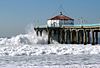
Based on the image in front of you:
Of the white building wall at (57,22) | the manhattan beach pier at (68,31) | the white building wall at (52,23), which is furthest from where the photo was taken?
the white building wall at (57,22)

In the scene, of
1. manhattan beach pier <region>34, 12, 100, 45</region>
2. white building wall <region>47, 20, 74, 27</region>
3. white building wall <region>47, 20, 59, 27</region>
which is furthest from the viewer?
white building wall <region>47, 20, 74, 27</region>

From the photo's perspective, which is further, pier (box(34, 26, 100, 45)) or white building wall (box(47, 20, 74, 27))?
white building wall (box(47, 20, 74, 27))

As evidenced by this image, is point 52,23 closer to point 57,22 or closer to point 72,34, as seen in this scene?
point 57,22

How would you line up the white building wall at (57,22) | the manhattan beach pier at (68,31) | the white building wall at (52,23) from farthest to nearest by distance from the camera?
the white building wall at (57,22), the white building wall at (52,23), the manhattan beach pier at (68,31)

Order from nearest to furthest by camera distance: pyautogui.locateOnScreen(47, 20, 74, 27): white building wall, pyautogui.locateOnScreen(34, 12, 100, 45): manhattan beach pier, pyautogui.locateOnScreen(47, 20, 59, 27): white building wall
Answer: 1. pyautogui.locateOnScreen(34, 12, 100, 45): manhattan beach pier
2. pyautogui.locateOnScreen(47, 20, 59, 27): white building wall
3. pyautogui.locateOnScreen(47, 20, 74, 27): white building wall

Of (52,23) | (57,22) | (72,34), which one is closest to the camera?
(72,34)

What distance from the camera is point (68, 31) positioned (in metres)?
69.2

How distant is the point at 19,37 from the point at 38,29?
4.59m

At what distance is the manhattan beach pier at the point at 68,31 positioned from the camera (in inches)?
2449

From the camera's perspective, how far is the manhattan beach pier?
62.2m

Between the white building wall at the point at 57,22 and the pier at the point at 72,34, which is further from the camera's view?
the white building wall at the point at 57,22

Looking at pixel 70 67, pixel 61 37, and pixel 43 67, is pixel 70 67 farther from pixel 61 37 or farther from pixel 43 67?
pixel 61 37

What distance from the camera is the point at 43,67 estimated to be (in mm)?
22625

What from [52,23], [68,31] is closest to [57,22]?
[52,23]
